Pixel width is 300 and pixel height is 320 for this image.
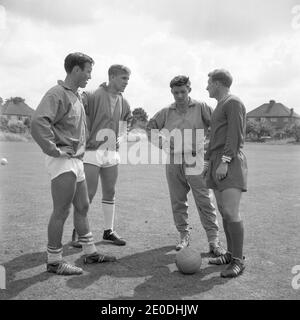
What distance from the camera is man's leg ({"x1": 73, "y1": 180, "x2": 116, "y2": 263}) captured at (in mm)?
5520

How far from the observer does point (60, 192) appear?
16.8 feet

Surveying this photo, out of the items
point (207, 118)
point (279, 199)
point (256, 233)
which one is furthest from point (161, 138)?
point (279, 199)

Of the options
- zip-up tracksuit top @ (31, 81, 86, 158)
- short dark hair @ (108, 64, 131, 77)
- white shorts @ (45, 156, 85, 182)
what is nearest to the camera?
zip-up tracksuit top @ (31, 81, 86, 158)

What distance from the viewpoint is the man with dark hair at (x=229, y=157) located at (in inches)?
205

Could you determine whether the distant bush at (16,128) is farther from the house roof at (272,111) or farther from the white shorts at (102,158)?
the house roof at (272,111)

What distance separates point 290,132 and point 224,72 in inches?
3154

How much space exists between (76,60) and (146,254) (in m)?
2.87

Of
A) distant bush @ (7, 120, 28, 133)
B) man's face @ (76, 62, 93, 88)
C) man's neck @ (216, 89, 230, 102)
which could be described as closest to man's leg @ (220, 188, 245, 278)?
man's neck @ (216, 89, 230, 102)

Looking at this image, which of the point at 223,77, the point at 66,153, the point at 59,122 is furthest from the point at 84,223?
the point at 223,77

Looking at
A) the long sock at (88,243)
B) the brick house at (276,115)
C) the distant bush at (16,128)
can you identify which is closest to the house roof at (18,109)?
the distant bush at (16,128)

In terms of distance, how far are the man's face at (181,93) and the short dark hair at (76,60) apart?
1.45 meters

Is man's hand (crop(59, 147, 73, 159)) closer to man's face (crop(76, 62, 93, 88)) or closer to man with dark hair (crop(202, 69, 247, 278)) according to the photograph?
man's face (crop(76, 62, 93, 88))

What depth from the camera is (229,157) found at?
5211mm

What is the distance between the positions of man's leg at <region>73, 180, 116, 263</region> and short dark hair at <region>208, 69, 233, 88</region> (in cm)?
213
